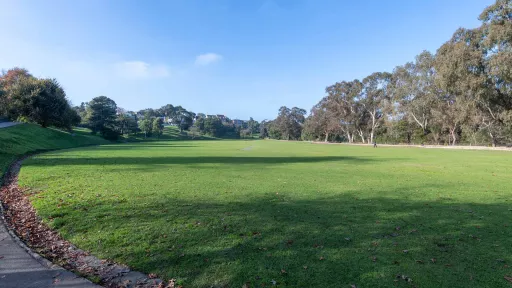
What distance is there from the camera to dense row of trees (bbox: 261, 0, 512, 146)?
125ft

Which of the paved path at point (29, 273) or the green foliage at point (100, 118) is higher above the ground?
the green foliage at point (100, 118)

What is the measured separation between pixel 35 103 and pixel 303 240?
56.4 meters

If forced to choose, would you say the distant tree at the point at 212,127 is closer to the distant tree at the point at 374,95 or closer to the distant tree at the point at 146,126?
the distant tree at the point at 146,126

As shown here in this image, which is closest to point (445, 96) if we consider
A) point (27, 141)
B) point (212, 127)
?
point (27, 141)

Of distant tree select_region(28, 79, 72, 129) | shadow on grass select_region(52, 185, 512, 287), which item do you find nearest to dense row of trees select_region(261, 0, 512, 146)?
shadow on grass select_region(52, 185, 512, 287)

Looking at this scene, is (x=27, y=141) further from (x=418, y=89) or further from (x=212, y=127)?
(x=212, y=127)

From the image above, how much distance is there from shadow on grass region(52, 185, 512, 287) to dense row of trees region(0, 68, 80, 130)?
163ft

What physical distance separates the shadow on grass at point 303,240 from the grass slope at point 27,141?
523 inches

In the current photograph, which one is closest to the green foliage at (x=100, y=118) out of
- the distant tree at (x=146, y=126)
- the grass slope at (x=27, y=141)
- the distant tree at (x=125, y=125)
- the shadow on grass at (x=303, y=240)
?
the distant tree at (x=125, y=125)

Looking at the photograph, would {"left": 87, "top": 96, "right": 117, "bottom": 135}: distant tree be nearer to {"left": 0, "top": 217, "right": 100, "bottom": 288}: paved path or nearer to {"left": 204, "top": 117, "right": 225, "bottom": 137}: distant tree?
{"left": 204, "top": 117, "right": 225, "bottom": 137}: distant tree

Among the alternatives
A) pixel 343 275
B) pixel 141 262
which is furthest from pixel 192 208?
pixel 343 275

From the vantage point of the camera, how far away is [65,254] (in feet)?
17.3

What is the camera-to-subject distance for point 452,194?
10.4m

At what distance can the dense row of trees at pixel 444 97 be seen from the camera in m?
38.0
